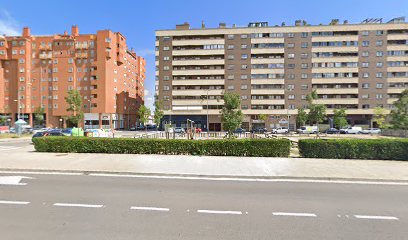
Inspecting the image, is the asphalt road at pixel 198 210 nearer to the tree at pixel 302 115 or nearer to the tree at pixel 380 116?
the tree at pixel 302 115

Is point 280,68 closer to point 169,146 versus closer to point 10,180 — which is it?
point 169,146

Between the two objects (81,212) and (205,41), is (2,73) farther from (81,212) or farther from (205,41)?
(81,212)

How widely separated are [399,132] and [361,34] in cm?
3242

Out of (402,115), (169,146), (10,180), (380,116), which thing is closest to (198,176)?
(169,146)

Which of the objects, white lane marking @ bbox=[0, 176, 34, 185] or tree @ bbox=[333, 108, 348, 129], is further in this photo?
tree @ bbox=[333, 108, 348, 129]

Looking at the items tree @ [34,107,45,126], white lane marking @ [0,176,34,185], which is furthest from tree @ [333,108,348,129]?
tree @ [34,107,45,126]

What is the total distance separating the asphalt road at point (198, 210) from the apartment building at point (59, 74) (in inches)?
2380

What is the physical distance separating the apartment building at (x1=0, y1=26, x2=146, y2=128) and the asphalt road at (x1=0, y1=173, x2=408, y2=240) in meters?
60.4

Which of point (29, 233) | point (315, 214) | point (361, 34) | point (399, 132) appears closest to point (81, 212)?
point (29, 233)

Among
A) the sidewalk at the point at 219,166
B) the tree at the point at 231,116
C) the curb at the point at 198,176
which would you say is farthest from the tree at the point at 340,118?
the curb at the point at 198,176

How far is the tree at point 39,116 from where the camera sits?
6206cm

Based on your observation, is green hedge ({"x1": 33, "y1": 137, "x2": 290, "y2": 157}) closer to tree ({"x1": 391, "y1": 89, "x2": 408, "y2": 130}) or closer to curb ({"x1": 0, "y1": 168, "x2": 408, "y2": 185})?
curb ({"x1": 0, "y1": 168, "x2": 408, "y2": 185})

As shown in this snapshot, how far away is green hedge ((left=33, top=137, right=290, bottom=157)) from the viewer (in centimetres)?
1398

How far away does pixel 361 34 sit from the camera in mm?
59781
